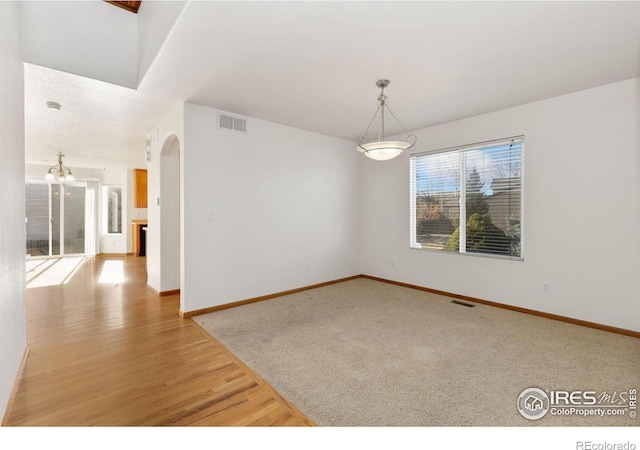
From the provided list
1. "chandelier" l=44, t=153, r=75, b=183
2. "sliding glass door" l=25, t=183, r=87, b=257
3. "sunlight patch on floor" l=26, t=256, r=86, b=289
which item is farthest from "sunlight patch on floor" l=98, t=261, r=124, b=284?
"chandelier" l=44, t=153, r=75, b=183

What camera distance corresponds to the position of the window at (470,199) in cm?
393

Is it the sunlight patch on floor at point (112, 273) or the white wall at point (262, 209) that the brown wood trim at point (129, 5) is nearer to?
the white wall at point (262, 209)

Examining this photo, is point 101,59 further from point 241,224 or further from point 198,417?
point 198,417

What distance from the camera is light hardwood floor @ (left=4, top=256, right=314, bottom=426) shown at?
1805 mm

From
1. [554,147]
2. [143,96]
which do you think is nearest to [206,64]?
[143,96]

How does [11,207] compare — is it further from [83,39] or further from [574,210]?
[574,210]

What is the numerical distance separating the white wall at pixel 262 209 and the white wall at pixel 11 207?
144cm

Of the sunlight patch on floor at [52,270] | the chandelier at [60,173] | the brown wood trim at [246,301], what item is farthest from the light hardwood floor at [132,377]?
the chandelier at [60,173]

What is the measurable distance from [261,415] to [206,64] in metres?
2.90

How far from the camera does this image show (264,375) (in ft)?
7.54

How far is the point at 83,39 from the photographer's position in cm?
286

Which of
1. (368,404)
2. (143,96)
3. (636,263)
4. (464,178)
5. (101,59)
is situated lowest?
(368,404)

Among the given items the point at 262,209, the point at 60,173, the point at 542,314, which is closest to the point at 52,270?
the point at 60,173

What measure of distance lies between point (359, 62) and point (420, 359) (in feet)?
9.10
